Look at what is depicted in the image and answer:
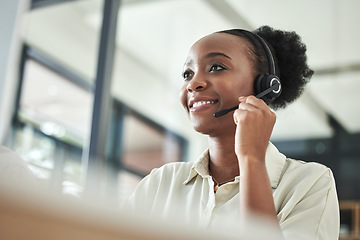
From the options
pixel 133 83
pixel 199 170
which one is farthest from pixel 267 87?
pixel 133 83

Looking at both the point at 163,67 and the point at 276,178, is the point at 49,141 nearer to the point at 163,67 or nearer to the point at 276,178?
the point at 163,67

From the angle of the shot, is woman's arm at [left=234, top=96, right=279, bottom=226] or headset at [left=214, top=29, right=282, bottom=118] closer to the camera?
woman's arm at [left=234, top=96, right=279, bottom=226]

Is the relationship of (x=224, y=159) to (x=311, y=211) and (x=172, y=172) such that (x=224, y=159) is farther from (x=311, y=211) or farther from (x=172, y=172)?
(x=311, y=211)

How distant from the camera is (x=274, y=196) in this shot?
3.00 ft

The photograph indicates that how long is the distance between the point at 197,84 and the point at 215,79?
4 centimetres

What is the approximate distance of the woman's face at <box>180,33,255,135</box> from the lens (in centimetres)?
103

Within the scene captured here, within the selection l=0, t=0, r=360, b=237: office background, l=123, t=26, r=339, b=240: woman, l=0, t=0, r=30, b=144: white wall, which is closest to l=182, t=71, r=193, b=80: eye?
l=123, t=26, r=339, b=240: woman

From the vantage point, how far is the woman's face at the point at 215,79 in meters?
1.03

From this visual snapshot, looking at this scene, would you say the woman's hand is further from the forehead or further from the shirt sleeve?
the forehead

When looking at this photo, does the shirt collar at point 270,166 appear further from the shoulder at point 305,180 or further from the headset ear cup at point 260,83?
the headset ear cup at point 260,83

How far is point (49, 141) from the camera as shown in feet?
10.8

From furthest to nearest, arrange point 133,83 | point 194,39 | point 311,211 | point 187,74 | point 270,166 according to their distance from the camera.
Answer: point 133,83 < point 194,39 < point 187,74 < point 270,166 < point 311,211

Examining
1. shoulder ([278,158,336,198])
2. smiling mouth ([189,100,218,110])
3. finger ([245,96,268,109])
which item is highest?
smiling mouth ([189,100,218,110])

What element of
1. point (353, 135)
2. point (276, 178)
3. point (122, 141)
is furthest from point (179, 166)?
point (122, 141)
